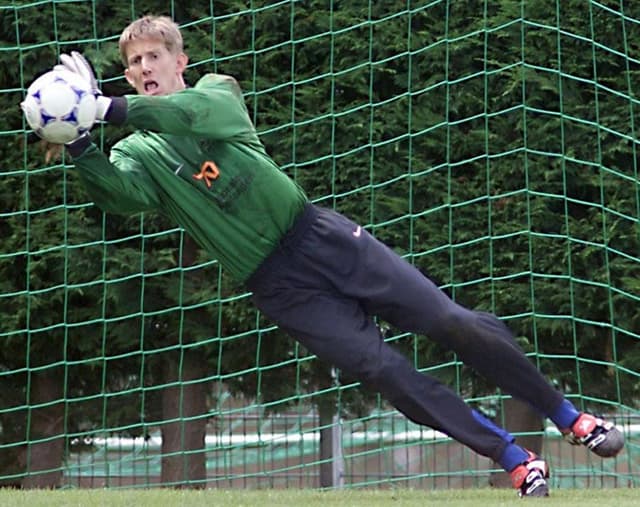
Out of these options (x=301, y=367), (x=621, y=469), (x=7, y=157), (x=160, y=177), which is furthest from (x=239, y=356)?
(x=621, y=469)

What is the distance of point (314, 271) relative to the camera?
4.30m

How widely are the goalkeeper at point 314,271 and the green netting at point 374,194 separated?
6.15ft

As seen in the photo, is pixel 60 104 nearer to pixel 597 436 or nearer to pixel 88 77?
pixel 88 77

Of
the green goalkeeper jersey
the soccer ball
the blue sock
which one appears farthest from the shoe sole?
the soccer ball

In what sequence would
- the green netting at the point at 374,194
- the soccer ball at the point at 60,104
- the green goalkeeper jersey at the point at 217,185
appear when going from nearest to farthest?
the soccer ball at the point at 60,104 → the green goalkeeper jersey at the point at 217,185 → the green netting at the point at 374,194

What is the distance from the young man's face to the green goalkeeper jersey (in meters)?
0.15

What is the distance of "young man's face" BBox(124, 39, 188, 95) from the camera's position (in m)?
4.32

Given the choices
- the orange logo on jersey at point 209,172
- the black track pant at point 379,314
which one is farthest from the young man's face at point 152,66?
the black track pant at point 379,314

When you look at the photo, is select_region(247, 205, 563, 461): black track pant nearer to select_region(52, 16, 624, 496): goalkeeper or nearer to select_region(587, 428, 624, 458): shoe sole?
select_region(52, 16, 624, 496): goalkeeper

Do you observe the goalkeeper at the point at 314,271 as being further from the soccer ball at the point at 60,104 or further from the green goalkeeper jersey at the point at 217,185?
the soccer ball at the point at 60,104

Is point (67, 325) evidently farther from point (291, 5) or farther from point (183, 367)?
point (291, 5)

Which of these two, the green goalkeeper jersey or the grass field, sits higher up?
the green goalkeeper jersey

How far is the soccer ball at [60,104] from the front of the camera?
390 centimetres

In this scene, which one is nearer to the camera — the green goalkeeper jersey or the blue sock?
the green goalkeeper jersey
